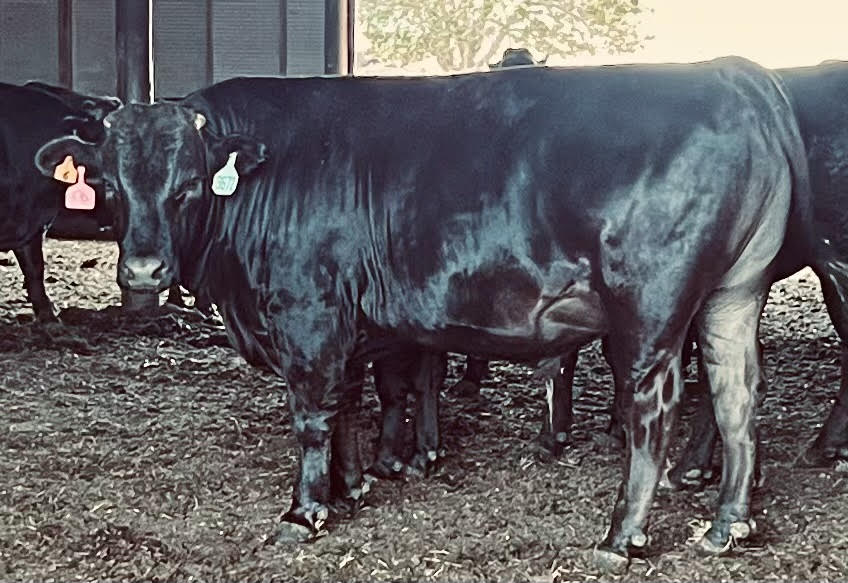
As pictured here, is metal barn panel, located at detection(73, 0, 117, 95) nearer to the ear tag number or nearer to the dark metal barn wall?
the dark metal barn wall

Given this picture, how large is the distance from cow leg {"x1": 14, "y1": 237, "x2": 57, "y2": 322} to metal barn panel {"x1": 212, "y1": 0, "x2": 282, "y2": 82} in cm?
419

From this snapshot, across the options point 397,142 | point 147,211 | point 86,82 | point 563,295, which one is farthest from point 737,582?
point 86,82

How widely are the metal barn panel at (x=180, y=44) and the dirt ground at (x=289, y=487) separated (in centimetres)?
535

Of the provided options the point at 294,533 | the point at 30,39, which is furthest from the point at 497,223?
the point at 30,39

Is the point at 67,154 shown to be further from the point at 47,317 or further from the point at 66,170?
the point at 47,317

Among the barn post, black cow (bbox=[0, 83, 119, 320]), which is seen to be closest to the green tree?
the barn post

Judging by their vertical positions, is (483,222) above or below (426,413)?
above

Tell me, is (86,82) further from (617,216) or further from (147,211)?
(617,216)

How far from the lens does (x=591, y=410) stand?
18.7 ft

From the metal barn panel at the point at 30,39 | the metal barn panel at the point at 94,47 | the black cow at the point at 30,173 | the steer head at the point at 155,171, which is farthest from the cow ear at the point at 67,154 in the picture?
the metal barn panel at the point at 30,39

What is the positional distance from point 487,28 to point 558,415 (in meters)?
14.4

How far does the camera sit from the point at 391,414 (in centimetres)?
464

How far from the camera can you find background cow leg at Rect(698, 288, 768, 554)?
3.77 m

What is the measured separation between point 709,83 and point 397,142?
103 cm
